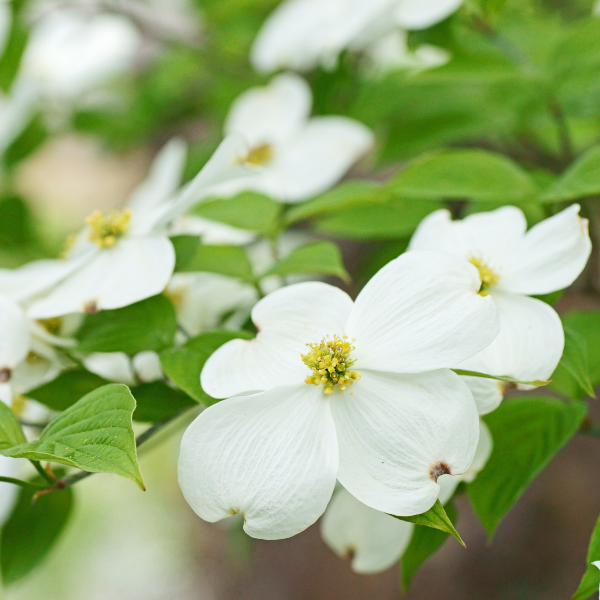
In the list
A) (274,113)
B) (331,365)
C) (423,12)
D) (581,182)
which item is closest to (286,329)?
(331,365)

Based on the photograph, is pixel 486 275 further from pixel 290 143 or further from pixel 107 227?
pixel 290 143

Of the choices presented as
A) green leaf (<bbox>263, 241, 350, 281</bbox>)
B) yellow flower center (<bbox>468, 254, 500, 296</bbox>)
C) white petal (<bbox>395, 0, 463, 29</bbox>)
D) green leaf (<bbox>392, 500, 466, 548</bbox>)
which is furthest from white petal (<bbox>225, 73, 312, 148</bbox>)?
green leaf (<bbox>392, 500, 466, 548</bbox>)

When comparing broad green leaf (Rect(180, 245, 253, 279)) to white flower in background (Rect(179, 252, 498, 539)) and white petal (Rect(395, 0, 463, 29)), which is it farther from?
white petal (Rect(395, 0, 463, 29))

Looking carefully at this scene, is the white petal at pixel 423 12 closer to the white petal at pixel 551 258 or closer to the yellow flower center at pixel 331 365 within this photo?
the white petal at pixel 551 258

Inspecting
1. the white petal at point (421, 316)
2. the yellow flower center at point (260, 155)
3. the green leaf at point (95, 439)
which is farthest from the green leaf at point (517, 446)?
the yellow flower center at point (260, 155)

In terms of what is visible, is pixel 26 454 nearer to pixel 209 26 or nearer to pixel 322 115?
pixel 322 115

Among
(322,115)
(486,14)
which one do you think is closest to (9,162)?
(322,115)

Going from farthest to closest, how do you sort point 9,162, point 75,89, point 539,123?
point 75,89, point 9,162, point 539,123

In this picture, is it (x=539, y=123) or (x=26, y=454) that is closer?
(x=26, y=454)
